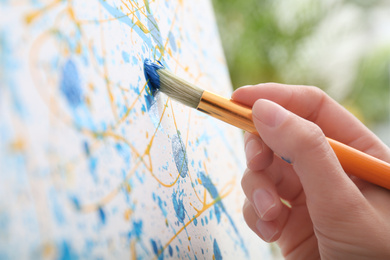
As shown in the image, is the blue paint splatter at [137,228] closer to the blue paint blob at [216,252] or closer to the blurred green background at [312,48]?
the blue paint blob at [216,252]

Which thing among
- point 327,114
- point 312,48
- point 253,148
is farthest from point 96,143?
point 312,48

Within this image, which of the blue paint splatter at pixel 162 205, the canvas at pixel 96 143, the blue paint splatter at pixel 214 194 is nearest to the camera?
the canvas at pixel 96 143

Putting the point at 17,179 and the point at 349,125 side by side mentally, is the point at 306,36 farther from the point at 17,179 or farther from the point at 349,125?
the point at 17,179

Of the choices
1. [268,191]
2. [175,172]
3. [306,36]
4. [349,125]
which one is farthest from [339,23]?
[175,172]

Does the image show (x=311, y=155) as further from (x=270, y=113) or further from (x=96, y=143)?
(x=96, y=143)

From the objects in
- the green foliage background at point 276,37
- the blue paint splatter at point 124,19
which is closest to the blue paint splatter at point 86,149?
the blue paint splatter at point 124,19


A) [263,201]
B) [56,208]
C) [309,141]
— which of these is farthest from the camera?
[263,201]

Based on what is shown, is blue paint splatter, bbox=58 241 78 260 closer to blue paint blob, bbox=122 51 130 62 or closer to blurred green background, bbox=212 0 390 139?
blue paint blob, bbox=122 51 130 62
